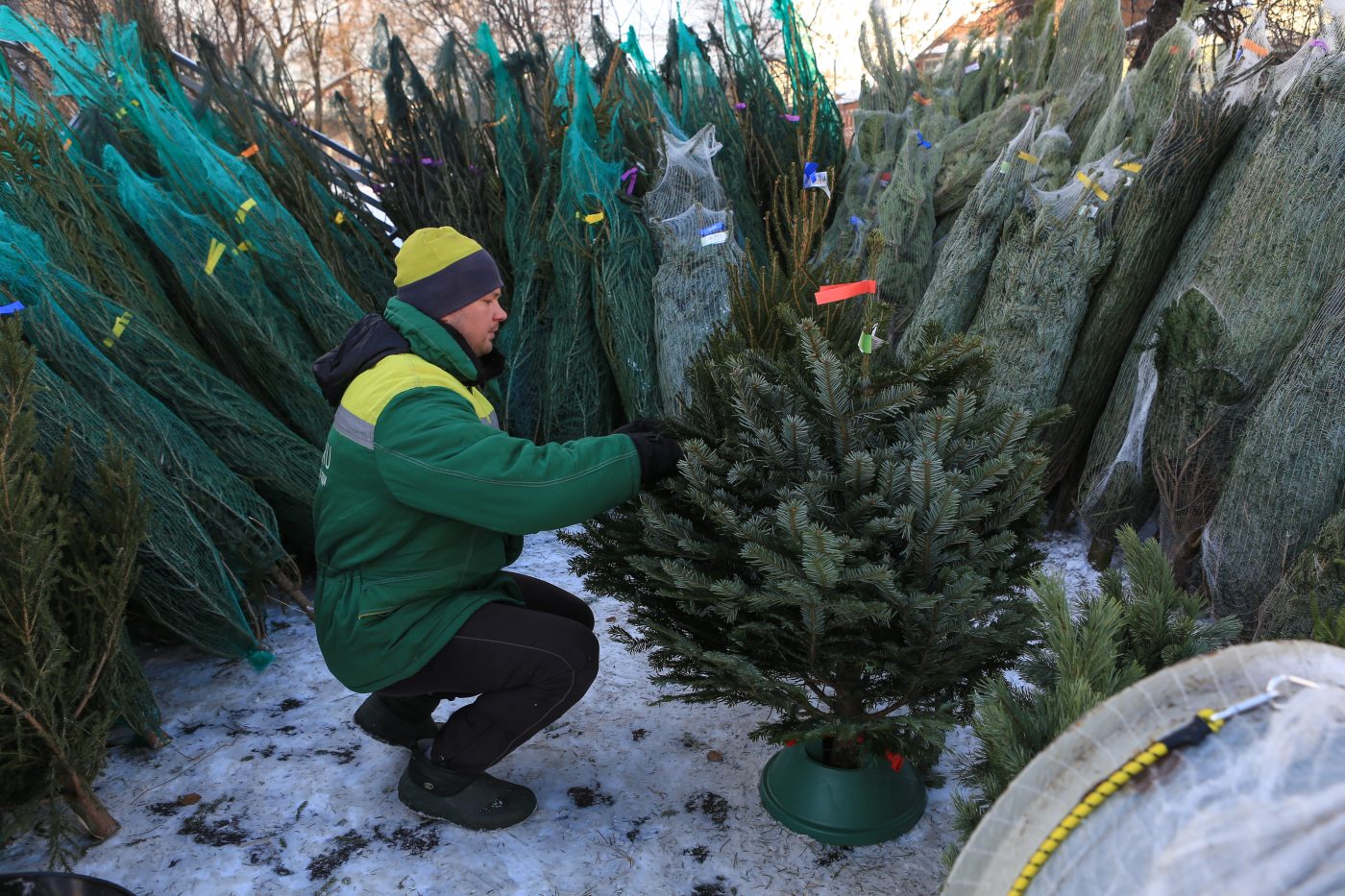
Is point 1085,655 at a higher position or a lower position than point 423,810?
higher

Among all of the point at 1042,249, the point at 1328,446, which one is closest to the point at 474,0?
the point at 1042,249

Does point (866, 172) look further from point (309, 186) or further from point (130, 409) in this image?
point (130, 409)

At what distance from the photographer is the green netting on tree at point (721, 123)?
487cm

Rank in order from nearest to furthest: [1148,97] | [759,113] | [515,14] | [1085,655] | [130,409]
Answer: [1085,655]
[130,409]
[1148,97]
[759,113]
[515,14]

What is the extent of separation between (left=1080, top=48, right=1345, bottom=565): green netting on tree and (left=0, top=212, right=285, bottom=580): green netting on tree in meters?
3.17

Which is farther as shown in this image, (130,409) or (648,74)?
(648,74)

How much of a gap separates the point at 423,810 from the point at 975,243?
121 inches

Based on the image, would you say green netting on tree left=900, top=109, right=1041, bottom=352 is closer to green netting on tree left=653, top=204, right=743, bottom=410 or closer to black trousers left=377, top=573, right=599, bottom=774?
green netting on tree left=653, top=204, right=743, bottom=410

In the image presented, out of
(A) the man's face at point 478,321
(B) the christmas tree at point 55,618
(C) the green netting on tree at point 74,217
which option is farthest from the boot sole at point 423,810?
(C) the green netting on tree at point 74,217

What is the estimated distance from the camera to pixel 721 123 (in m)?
A: 5.08

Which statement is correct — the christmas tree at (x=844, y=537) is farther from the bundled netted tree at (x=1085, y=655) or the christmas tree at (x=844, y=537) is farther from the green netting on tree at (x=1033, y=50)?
the green netting on tree at (x=1033, y=50)

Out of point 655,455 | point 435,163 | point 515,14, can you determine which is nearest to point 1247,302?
point 655,455

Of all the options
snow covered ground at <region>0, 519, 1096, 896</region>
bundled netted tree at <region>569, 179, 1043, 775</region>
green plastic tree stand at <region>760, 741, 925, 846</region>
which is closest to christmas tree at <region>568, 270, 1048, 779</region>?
bundled netted tree at <region>569, 179, 1043, 775</region>

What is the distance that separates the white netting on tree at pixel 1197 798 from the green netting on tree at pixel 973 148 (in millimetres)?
4086
